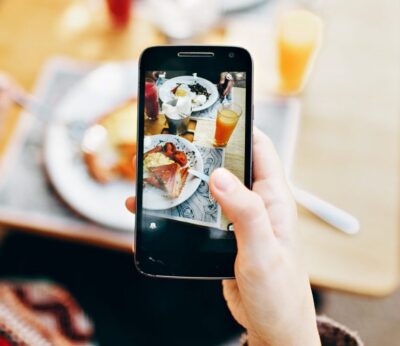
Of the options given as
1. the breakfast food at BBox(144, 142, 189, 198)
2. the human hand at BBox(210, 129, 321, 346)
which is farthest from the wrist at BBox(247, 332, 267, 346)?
the breakfast food at BBox(144, 142, 189, 198)

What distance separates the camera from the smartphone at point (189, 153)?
68cm

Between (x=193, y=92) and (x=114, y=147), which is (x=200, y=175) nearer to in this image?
(x=193, y=92)

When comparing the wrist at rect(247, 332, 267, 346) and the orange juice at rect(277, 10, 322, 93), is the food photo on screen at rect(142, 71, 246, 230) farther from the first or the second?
the orange juice at rect(277, 10, 322, 93)

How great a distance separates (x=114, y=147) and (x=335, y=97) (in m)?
0.42

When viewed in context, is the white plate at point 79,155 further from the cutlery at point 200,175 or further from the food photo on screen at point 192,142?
the food photo on screen at point 192,142

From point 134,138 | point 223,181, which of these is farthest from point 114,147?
point 223,181

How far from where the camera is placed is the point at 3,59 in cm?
110

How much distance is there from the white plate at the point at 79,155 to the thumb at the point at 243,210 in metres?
0.31

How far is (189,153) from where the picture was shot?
0.69 m

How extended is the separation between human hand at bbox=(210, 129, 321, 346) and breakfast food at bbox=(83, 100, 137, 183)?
31 centimetres

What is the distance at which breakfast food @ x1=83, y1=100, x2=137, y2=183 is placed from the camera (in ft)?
3.11

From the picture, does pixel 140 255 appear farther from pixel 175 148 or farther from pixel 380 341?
pixel 380 341

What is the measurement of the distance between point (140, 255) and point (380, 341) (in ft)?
3.02

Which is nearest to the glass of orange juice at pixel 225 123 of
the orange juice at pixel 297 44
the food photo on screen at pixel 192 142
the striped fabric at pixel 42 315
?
the food photo on screen at pixel 192 142
